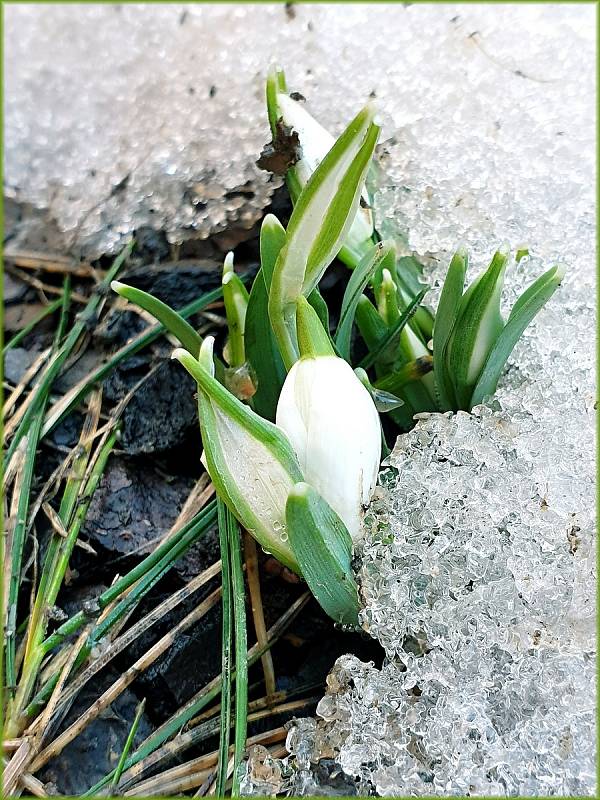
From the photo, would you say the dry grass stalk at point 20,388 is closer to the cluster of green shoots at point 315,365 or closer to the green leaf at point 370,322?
the cluster of green shoots at point 315,365

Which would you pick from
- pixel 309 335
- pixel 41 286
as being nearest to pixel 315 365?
pixel 309 335

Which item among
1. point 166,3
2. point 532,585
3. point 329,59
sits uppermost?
point 166,3

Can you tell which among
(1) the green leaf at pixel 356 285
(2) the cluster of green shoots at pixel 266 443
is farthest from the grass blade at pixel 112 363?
(1) the green leaf at pixel 356 285

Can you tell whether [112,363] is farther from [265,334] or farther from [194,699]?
[194,699]

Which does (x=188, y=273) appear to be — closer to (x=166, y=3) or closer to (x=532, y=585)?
(x=532, y=585)

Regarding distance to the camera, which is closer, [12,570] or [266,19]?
[12,570]

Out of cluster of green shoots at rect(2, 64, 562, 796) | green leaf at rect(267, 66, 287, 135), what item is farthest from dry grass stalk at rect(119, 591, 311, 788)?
green leaf at rect(267, 66, 287, 135)

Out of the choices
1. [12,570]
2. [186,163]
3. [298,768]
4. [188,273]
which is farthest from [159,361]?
[298,768]

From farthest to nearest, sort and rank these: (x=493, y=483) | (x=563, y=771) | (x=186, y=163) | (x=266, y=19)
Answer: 1. (x=266, y=19)
2. (x=186, y=163)
3. (x=493, y=483)
4. (x=563, y=771)
